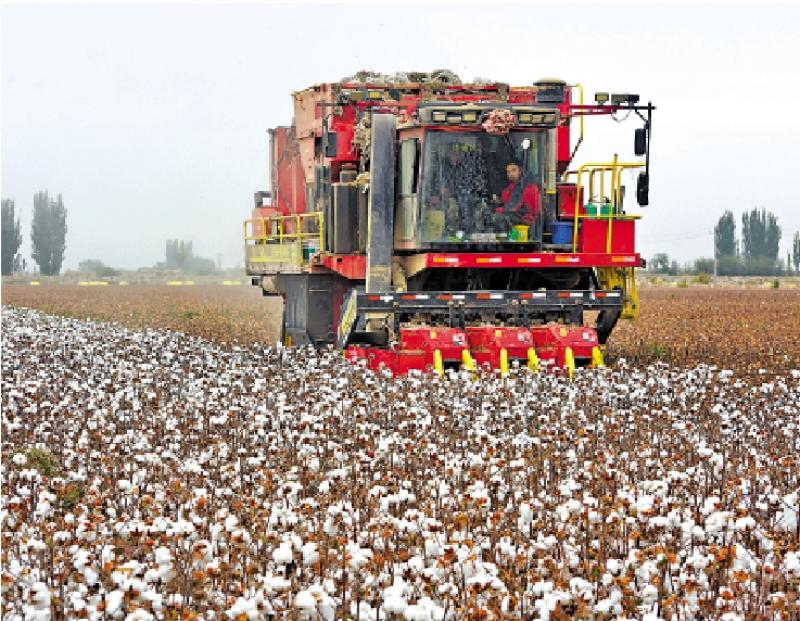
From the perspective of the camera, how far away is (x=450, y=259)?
16953 mm

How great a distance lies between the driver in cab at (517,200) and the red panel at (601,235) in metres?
0.80

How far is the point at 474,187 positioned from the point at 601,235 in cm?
187

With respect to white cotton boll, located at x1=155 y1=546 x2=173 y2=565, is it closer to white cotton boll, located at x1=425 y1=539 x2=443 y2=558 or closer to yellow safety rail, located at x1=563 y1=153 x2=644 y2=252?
white cotton boll, located at x1=425 y1=539 x2=443 y2=558

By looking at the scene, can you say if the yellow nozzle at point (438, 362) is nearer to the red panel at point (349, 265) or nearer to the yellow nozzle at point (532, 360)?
the yellow nozzle at point (532, 360)

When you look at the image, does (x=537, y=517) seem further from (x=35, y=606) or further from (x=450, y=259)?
(x=450, y=259)

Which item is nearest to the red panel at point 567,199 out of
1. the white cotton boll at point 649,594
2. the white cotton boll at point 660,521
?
the white cotton boll at point 660,521

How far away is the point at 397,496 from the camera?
7840 millimetres

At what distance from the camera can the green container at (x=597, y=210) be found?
17.8 metres

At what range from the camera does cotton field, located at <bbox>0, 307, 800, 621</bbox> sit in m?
6.07

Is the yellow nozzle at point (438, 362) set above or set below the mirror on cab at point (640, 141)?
below

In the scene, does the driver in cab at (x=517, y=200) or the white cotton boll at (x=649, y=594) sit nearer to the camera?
the white cotton boll at (x=649, y=594)

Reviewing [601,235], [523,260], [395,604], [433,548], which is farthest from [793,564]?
[601,235]

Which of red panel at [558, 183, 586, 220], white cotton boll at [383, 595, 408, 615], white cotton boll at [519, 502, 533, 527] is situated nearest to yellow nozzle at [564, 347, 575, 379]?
red panel at [558, 183, 586, 220]

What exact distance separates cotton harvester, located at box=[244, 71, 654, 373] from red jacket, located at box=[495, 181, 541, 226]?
0.01 metres
